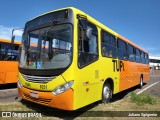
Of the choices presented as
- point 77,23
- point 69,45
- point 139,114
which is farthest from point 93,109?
point 77,23

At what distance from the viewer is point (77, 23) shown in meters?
6.33

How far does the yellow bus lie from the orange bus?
4.78 metres

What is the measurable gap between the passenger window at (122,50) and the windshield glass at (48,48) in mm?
4178

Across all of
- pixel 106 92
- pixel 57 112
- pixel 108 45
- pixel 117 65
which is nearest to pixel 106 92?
pixel 106 92

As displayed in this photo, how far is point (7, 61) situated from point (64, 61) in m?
7.06

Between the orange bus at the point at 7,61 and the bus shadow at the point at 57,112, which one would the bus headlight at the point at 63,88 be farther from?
Result: the orange bus at the point at 7,61

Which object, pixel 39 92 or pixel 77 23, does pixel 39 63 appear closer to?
pixel 39 92

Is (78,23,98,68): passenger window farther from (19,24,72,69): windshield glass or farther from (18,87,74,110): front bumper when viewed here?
(18,87,74,110): front bumper

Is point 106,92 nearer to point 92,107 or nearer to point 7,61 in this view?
point 92,107

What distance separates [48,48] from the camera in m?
6.74

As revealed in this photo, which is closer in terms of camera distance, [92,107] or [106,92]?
[92,107]

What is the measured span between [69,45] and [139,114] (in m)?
3.29

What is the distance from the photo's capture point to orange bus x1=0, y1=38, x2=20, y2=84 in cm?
1187

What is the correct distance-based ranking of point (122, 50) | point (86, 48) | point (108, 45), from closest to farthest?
point (86, 48)
point (108, 45)
point (122, 50)
